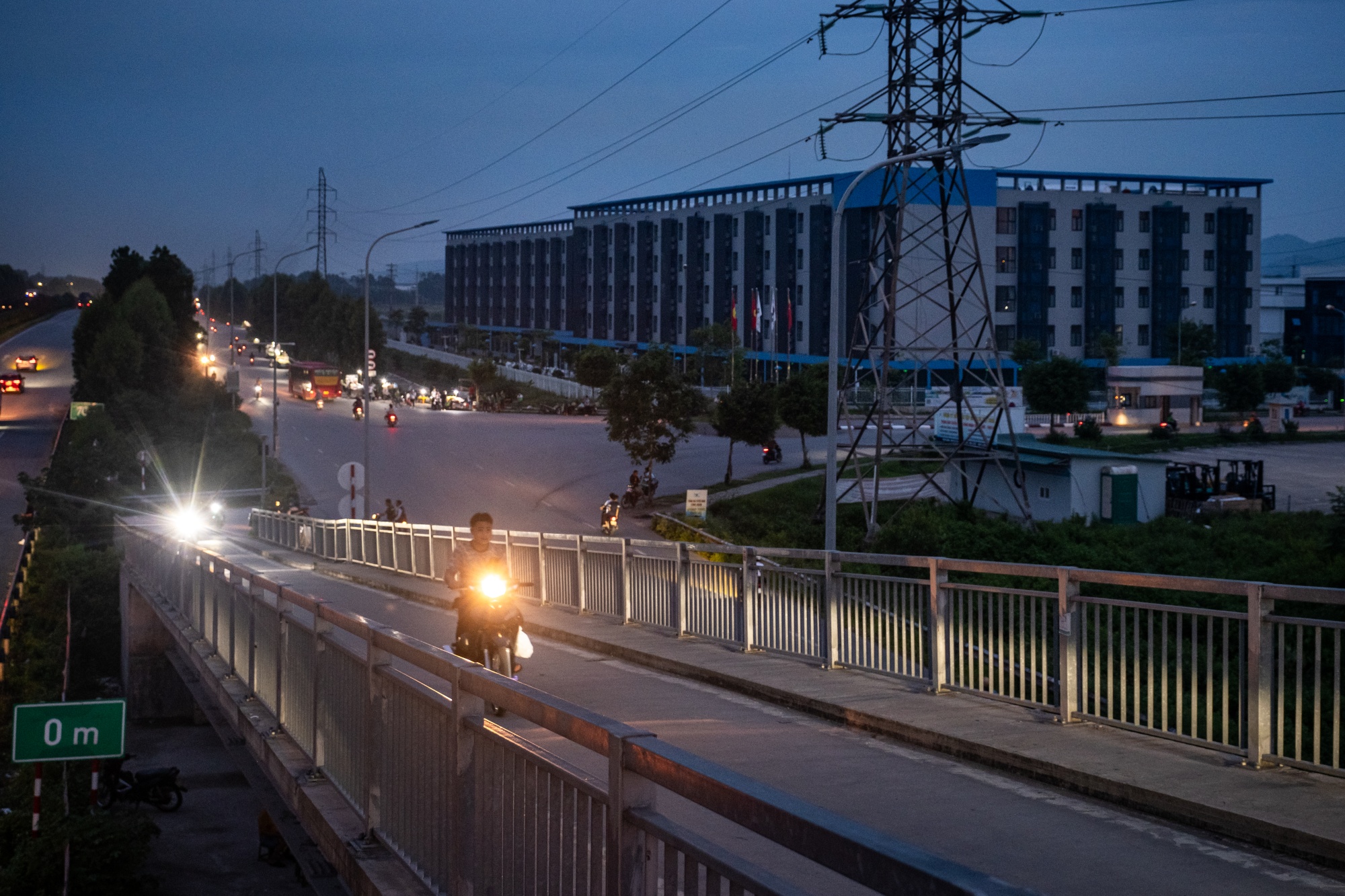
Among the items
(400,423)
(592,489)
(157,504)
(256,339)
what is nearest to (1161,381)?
(592,489)

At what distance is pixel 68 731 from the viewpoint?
12062 mm

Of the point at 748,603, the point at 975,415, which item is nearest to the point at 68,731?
the point at 748,603

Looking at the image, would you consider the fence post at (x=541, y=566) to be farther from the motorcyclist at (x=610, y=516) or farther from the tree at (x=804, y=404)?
the tree at (x=804, y=404)

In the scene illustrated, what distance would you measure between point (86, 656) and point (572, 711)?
175ft

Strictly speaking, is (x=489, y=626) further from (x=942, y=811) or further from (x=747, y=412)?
(x=747, y=412)

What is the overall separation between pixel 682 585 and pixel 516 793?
12.1 m

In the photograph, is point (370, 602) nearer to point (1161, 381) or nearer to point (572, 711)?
point (572, 711)

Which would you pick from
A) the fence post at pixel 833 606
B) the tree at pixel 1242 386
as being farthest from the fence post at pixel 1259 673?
the tree at pixel 1242 386

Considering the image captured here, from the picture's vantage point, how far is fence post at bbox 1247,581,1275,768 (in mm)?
7734

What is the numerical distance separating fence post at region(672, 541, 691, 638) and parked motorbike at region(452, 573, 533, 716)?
5.57 meters

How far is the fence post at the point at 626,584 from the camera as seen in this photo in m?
18.1

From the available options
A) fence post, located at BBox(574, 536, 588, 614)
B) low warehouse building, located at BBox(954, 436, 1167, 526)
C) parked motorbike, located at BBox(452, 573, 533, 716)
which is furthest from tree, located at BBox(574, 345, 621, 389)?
parked motorbike, located at BBox(452, 573, 533, 716)

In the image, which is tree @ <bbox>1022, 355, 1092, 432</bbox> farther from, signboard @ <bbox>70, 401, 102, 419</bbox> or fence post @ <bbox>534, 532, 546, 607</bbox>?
fence post @ <bbox>534, 532, 546, 607</bbox>

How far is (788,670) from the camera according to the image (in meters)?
13.2
